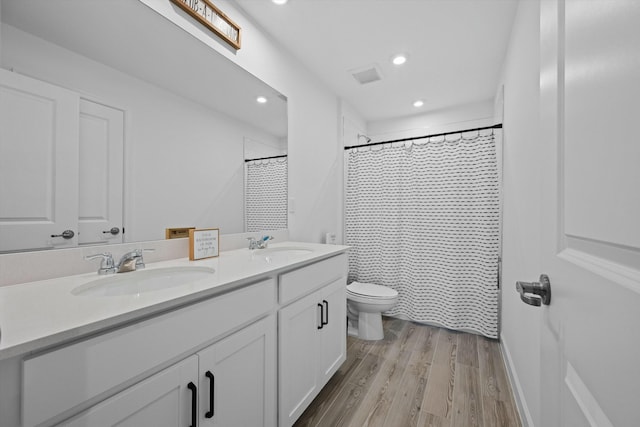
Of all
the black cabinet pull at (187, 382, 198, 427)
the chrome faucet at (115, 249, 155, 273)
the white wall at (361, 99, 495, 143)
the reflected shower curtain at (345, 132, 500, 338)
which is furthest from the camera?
the white wall at (361, 99, 495, 143)

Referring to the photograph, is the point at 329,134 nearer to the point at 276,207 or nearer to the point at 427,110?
the point at 276,207

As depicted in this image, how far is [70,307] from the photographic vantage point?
0.69 m

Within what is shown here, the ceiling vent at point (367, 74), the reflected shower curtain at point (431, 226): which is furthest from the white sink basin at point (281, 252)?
the ceiling vent at point (367, 74)

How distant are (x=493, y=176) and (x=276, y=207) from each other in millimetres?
1860

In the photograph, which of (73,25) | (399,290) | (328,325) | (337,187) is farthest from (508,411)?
(73,25)

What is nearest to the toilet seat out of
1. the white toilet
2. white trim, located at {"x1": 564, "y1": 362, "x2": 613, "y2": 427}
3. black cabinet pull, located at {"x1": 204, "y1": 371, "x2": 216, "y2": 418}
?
the white toilet

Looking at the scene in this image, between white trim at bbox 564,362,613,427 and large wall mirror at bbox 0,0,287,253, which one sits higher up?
large wall mirror at bbox 0,0,287,253

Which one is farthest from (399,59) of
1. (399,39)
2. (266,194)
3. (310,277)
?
(310,277)

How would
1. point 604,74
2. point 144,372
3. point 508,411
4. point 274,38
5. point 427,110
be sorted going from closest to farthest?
point 604,74
point 144,372
point 508,411
point 274,38
point 427,110

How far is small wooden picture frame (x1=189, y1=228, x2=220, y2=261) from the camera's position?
1.33m

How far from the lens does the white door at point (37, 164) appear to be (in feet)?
2.86

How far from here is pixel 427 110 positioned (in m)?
3.28

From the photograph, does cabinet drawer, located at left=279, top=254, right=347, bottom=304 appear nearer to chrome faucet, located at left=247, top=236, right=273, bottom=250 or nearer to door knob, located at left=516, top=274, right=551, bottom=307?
chrome faucet, located at left=247, top=236, right=273, bottom=250

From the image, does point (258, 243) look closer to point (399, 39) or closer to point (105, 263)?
point (105, 263)
